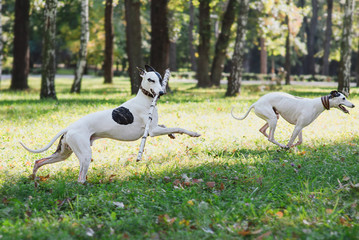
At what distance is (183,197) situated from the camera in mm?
5398

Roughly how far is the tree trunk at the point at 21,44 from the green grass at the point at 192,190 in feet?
45.0

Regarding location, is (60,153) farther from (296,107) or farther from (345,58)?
(345,58)

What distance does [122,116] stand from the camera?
6.10 meters

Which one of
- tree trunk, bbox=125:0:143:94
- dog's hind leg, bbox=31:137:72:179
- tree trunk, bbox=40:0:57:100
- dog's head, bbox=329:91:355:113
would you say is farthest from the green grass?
tree trunk, bbox=125:0:143:94

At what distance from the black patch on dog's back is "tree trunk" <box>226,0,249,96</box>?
12111mm

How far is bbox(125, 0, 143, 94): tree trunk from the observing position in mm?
18234

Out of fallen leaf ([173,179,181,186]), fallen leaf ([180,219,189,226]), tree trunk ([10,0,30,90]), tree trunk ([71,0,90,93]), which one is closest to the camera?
fallen leaf ([180,219,189,226])

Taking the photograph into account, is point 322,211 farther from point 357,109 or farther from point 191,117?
point 357,109

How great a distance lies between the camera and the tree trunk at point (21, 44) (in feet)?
70.9

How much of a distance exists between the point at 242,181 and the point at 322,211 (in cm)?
144

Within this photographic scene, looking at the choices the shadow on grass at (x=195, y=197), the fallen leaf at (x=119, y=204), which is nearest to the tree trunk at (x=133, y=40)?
the shadow on grass at (x=195, y=197)

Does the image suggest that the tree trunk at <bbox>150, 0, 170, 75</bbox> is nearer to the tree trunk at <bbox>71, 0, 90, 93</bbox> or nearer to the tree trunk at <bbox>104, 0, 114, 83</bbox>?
the tree trunk at <bbox>71, 0, 90, 93</bbox>

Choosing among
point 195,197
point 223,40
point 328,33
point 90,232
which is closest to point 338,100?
point 195,197

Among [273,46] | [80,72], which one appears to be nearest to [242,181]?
[80,72]
